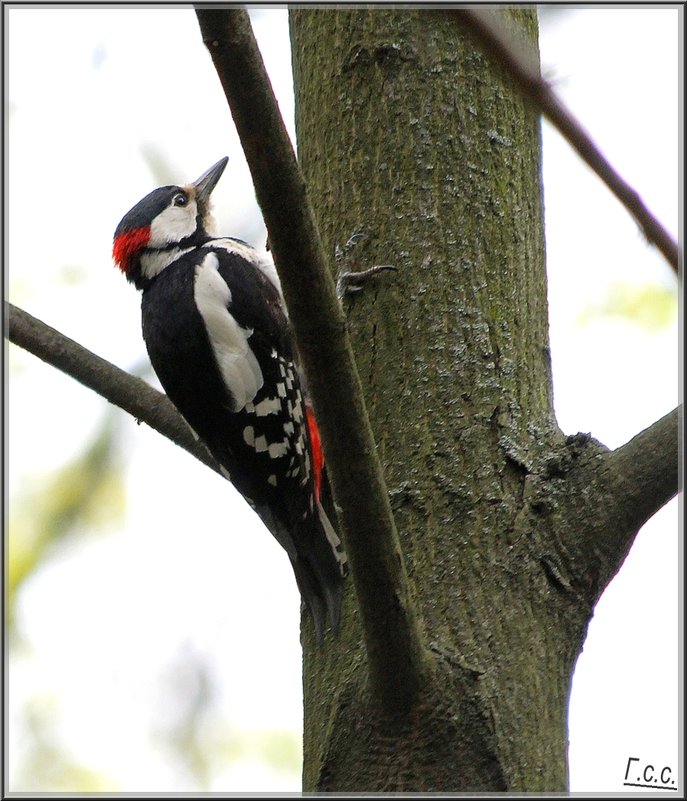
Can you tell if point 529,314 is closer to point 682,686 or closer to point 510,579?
point 510,579

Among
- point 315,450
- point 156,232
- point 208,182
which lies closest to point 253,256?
point 156,232

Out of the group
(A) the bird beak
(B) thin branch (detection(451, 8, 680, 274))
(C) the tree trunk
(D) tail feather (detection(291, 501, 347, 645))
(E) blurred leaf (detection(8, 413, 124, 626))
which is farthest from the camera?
(E) blurred leaf (detection(8, 413, 124, 626))

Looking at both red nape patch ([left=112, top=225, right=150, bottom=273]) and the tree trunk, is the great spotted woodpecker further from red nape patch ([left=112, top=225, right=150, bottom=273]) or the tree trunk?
the tree trunk

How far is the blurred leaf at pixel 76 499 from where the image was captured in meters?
5.11

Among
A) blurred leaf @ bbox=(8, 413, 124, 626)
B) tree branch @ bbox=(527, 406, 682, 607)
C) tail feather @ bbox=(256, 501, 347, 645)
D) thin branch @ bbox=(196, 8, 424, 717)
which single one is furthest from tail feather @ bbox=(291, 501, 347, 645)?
blurred leaf @ bbox=(8, 413, 124, 626)

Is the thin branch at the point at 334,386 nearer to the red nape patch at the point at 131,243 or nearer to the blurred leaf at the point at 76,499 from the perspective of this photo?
the red nape patch at the point at 131,243

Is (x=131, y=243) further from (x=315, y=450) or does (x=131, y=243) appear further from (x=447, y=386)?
(x=447, y=386)

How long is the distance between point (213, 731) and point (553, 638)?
13.8ft

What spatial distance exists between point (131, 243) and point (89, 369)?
1.34 metres

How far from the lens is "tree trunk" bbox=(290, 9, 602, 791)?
1713 millimetres

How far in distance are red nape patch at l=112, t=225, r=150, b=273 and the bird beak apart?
30cm

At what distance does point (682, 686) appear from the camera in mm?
1997

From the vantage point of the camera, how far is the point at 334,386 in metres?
1.53

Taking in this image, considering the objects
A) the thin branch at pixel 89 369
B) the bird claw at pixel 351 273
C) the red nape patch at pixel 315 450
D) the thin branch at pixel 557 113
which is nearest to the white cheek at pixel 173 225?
the red nape patch at pixel 315 450
